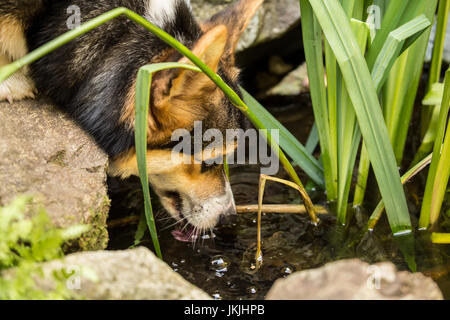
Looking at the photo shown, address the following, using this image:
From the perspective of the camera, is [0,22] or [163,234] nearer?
[0,22]

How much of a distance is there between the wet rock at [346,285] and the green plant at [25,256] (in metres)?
0.68

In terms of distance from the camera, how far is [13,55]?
254 centimetres

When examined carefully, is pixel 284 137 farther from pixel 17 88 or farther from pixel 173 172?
pixel 17 88

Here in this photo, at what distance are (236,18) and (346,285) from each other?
4.98 feet

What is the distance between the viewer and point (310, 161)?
3.07 m

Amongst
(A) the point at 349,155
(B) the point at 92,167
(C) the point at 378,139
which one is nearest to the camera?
(B) the point at 92,167

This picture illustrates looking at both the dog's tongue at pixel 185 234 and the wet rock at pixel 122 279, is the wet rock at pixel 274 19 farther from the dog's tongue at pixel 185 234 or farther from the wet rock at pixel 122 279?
the wet rock at pixel 122 279

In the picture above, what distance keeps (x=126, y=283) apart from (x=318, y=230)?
1.47m

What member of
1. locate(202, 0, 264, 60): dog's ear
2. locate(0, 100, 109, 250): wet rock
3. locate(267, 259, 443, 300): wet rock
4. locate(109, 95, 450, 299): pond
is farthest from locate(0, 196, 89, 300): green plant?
locate(202, 0, 264, 60): dog's ear

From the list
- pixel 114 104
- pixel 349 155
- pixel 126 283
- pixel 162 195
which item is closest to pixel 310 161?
pixel 349 155

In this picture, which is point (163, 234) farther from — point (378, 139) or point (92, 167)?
point (378, 139)

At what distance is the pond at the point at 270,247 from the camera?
8.45 ft

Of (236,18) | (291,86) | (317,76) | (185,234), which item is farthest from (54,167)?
(291,86)
